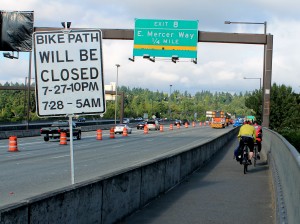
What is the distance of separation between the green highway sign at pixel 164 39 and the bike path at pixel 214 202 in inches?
723

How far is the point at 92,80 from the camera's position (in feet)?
27.6

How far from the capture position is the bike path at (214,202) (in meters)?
9.57

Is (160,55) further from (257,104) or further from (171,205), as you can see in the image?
(257,104)

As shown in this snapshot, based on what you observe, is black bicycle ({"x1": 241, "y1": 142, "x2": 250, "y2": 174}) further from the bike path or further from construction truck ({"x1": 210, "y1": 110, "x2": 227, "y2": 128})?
construction truck ({"x1": 210, "y1": 110, "x2": 227, "y2": 128})

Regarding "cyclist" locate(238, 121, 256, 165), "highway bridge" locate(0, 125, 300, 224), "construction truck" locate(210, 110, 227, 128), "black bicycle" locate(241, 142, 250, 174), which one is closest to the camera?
"highway bridge" locate(0, 125, 300, 224)

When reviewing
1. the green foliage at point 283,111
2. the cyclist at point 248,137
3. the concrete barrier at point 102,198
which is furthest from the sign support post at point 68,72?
the green foliage at point 283,111

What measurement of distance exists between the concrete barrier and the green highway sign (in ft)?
70.0

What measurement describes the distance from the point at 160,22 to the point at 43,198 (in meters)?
30.4

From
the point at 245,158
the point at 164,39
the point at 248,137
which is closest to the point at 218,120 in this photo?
the point at 164,39

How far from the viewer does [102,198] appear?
795 centimetres

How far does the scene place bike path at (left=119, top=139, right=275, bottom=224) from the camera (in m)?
9.57

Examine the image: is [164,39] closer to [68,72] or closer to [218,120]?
[68,72]

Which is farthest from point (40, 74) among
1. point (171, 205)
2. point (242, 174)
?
point (242, 174)

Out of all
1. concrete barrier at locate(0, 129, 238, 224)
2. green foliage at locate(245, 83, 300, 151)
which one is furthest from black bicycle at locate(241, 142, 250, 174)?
green foliage at locate(245, 83, 300, 151)
